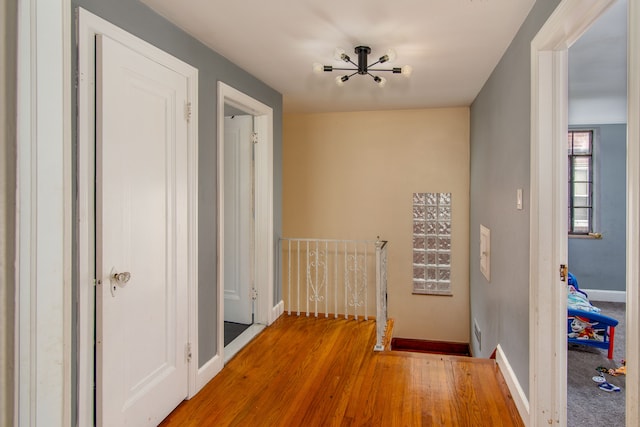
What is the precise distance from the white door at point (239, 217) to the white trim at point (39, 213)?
10.7 feet

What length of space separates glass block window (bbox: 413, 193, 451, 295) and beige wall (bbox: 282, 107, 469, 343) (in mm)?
73

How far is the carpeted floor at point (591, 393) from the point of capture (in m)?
2.53

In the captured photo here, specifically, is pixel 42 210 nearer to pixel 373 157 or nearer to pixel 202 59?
pixel 202 59

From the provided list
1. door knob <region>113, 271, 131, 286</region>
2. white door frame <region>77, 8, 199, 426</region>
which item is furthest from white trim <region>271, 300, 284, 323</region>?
white door frame <region>77, 8, 199, 426</region>

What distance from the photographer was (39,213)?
1.66 ft

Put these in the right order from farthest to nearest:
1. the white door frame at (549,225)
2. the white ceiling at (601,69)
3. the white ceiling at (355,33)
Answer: the white ceiling at (601,69)
the white ceiling at (355,33)
the white door frame at (549,225)

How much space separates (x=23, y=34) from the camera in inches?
19.2

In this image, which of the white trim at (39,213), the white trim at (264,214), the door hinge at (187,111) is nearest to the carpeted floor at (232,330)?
the white trim at (264,214)

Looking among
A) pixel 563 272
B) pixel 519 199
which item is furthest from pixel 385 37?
pixel 563 272

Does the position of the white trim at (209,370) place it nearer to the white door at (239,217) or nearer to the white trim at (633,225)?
the white door at (239,217)

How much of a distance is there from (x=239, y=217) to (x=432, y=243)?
93.4 inches

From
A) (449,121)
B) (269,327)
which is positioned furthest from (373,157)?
(269,327)

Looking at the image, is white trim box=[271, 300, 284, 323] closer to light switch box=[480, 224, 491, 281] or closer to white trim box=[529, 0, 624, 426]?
light switch box=[480, 224, 491, 281]

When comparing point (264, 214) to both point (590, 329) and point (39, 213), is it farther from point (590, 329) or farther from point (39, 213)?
point (39, 213)
